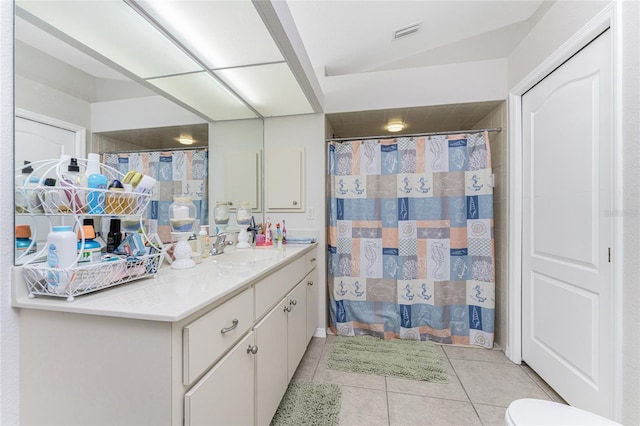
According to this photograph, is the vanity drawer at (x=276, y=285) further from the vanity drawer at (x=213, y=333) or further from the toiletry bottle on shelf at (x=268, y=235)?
the toiletry bottle on shelf at (x=268, y=235)

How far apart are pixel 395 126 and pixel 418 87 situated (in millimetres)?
573

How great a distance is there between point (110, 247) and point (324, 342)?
1806mm

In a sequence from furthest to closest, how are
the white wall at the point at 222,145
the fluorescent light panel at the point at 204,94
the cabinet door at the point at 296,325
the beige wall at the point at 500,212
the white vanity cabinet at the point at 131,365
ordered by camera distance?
the beige wall at the point at 500,212 → the white wall at the point at 222,145 → the cabinet door at the point at 296,325 → the fluorescent light panel at the point at 204,94 → the white vanity cabinet at the point at 131,365

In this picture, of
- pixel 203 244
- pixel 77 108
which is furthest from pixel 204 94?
pixel 203 244

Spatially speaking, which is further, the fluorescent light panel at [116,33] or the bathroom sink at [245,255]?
the bathroom sink at [245,255]

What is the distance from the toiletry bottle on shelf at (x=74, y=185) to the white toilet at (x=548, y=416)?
1.61 metres

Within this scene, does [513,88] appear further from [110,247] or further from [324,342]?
[110,247]

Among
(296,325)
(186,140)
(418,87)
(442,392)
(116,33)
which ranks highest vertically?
(418,87)

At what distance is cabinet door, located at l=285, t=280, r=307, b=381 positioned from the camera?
150 cm

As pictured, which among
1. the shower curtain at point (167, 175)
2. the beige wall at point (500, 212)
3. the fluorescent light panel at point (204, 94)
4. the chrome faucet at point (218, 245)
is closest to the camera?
the shower curtain at point (167, 175)

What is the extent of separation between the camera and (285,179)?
2.33m

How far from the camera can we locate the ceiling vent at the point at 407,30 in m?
1.87

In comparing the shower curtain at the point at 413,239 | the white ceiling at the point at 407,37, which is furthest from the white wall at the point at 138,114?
the shower curtain at the point at 413,239

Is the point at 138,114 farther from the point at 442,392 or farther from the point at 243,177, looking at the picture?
the point at 442,392
